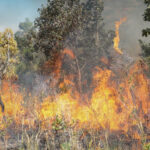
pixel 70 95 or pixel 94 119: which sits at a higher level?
pixel 70 95

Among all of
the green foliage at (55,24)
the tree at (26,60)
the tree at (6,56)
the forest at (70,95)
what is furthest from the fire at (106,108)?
A: the tree at (26,60)

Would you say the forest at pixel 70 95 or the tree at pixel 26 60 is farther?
the tree at pixel 26 60

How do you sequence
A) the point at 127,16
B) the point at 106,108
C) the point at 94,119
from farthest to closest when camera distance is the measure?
the point at 127,16, the point at 106,108, the point at 94,119

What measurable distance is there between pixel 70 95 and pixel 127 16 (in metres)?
59.0

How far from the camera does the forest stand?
29.4 ft

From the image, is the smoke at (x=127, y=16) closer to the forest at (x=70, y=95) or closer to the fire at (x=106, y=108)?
the forest at (x=70, y=95)

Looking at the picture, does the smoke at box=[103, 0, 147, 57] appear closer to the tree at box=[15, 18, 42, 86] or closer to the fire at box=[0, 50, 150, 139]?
the tree at box=[15, 18, 42, 86]

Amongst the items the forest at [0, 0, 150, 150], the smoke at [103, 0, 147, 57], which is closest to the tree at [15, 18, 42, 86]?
the forest at [0, 0, 150, 150]

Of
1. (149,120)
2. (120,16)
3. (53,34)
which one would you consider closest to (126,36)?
(120,16)

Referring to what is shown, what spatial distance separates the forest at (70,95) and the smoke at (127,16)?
35936 mm

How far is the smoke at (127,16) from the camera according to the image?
196 ft

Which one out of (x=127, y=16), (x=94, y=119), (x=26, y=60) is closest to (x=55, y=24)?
(x=94, y=119)

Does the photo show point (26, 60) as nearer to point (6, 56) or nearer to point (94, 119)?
point (6, 56)

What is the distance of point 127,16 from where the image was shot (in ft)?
228
